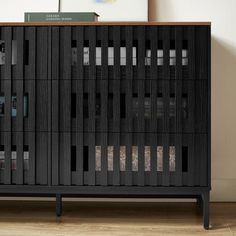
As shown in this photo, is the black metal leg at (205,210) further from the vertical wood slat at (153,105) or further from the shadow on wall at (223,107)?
the shadow on wall at (223,107)

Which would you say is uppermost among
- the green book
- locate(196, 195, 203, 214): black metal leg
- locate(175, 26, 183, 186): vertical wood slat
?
the green book

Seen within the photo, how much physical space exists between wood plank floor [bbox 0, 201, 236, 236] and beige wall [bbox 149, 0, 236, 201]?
18 cm

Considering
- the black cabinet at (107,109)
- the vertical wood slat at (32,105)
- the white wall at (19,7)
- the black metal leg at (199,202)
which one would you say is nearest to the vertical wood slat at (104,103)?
the black cabinet at (107,109)

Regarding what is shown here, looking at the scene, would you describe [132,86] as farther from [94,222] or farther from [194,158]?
[94,222]

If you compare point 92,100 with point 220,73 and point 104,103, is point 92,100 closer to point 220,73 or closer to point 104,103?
point 104,103

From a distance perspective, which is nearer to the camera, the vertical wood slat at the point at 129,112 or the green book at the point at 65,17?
the vertical wood slat at the point at 129,112

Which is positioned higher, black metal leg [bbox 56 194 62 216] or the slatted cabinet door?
Result: the slatted cabinet door

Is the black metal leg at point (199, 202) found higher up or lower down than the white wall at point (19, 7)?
lower down

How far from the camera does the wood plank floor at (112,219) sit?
2.14m

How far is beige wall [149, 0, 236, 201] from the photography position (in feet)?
8.99

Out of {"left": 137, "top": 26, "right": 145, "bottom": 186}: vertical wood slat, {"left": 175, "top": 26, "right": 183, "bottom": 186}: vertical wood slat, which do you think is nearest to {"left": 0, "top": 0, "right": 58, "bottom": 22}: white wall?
{"left": 137, "top": 26, "right": 145, "bottom": 186}: vertical wood slat

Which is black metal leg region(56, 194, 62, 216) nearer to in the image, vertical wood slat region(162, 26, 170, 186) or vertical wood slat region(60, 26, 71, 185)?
vertical wood slat region(60, 26, 71, 185)

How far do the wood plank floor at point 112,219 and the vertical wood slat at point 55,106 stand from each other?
25cm

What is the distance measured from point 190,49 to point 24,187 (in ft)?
3.58
